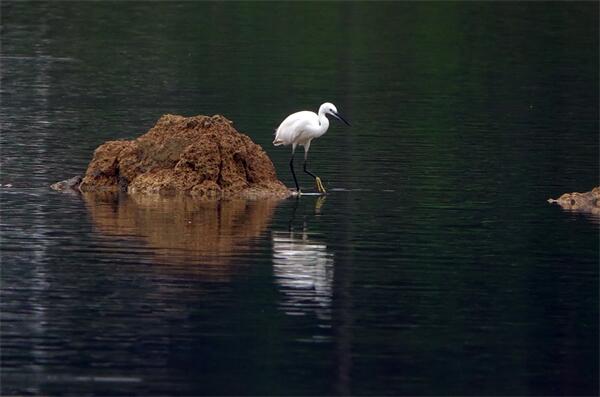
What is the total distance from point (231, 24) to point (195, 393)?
41725 mm

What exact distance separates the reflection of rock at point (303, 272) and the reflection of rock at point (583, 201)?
487 cm

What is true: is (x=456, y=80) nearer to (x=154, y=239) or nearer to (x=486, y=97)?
(x=486, y=97)

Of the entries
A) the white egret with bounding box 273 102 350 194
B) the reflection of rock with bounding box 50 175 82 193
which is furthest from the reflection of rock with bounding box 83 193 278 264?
the white egret with bounding box 273 102 350 194

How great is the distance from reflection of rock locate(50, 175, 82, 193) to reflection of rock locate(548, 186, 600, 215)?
24.6 feet

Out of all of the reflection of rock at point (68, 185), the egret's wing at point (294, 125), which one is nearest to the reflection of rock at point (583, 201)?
the egret's wing at point (294, 125)

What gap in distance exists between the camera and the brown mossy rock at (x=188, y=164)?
969 inches

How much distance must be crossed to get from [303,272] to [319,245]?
1.74 metres

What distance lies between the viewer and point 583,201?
961 inches

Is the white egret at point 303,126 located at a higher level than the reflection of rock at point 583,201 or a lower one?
higher

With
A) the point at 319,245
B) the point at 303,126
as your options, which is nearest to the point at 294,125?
the point at 303,126

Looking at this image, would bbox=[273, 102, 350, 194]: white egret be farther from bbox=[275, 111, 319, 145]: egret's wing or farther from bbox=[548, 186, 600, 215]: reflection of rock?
bbox=[548, 186, 600, 215]: reflection of rock

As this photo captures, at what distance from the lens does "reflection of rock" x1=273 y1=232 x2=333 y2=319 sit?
57.4ft

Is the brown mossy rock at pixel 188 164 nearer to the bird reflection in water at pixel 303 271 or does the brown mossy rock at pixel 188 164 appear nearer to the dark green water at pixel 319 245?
→ the dark green water at pixel 319 245

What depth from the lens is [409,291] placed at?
18.2m
